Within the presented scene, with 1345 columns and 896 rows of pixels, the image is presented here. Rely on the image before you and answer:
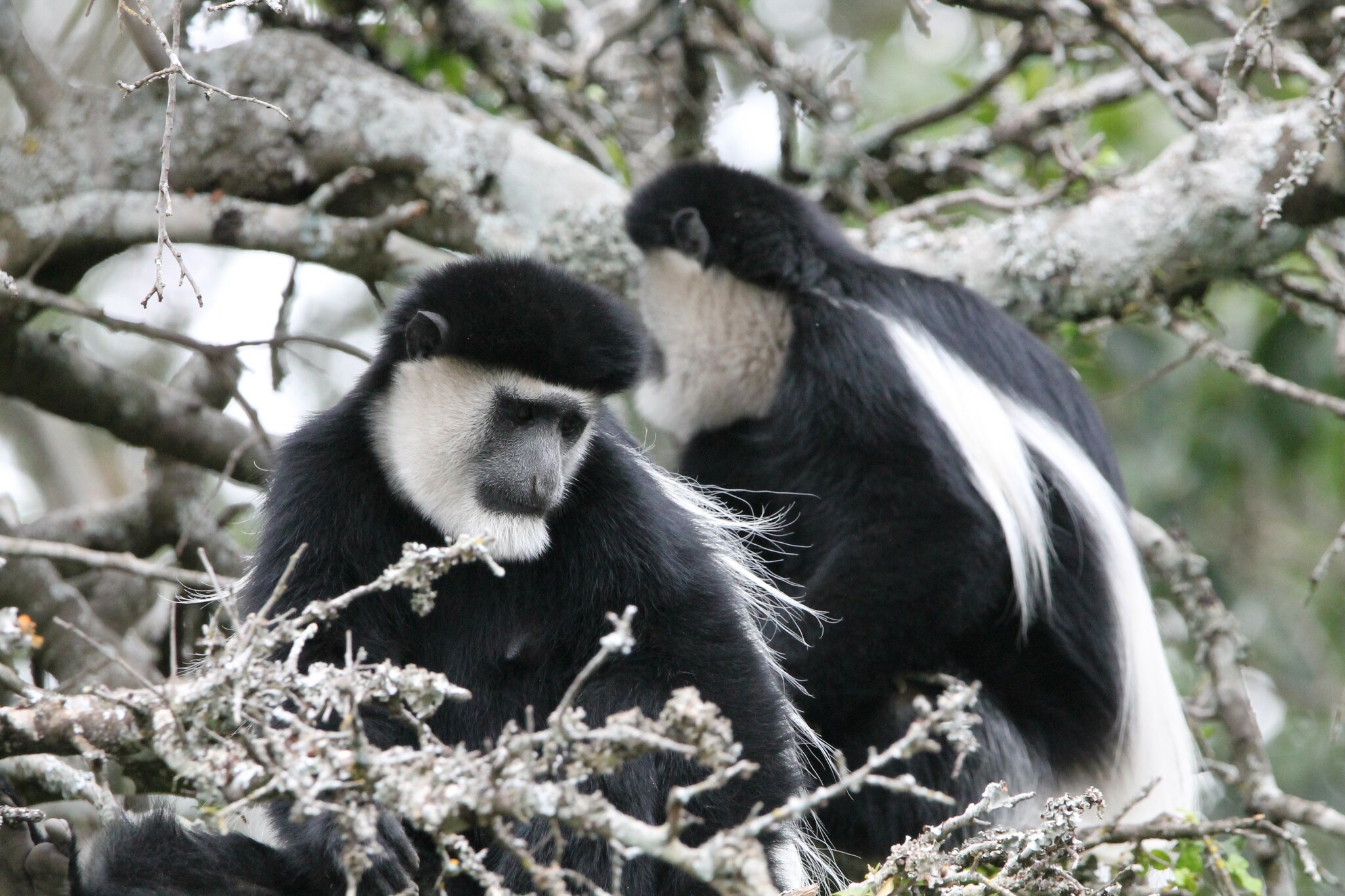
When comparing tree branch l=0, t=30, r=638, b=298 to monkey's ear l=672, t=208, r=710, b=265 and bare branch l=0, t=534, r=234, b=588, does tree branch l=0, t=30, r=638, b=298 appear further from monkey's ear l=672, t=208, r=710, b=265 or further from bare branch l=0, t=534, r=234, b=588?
bare branch l=0, t=534, r=234, b=588

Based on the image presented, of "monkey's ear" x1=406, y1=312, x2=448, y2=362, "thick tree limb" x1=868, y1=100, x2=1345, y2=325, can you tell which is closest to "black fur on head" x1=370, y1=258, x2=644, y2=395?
"monkey's ear" x1=406, y1=312, x2=448, y2=362

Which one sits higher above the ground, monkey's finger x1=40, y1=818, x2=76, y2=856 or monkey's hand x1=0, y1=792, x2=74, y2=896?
monkey's finger x1=40, y1=818, x2=76, y2=856

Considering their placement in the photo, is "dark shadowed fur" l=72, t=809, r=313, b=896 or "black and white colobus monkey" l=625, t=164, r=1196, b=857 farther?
"black and white colobus monkey" l=625, t=164, r=1196, b=857

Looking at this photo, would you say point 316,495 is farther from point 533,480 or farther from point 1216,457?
point 1216,457

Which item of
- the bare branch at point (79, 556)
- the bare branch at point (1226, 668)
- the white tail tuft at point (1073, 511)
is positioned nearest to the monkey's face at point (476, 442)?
the bare branch at point (79, 556)

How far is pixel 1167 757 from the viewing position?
9.11 ft

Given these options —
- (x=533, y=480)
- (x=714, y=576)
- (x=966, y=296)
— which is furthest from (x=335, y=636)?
(x=966, y=296)

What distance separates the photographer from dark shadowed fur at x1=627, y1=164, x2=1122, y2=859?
103 inches

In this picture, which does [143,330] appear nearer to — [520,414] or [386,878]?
[520,414]

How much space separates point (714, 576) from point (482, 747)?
45cm

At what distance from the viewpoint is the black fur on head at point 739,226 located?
2941mm

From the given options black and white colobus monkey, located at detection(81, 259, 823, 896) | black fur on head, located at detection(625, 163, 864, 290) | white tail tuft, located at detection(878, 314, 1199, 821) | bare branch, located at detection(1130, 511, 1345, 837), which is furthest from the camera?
black fur on head, located at detection(625, 163, 864, 290)

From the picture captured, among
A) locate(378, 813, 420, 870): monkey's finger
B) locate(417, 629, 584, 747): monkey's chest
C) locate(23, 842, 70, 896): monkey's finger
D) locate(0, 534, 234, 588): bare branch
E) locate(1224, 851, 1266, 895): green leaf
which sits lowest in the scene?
locate(23, 842, 70, 896): monkey's finger

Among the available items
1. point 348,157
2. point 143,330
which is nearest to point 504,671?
point 143,330
